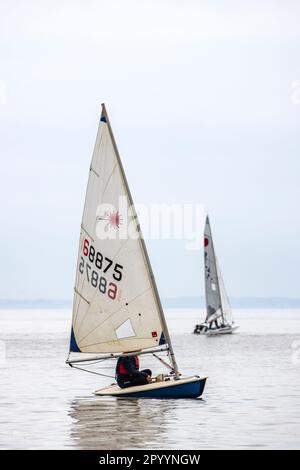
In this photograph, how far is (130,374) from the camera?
3950 cm

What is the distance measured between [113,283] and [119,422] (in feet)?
22.7

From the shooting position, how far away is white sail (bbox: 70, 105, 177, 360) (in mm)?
39594

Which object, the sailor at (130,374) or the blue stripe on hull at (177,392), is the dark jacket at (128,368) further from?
the blue stripe on hull at (177,392)

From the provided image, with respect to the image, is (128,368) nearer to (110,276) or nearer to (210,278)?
(110,276)

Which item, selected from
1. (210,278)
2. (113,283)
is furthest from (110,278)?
(210,278)

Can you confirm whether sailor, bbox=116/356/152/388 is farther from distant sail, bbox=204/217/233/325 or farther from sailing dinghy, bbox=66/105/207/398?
distant sail, bbox=204/217/233/325

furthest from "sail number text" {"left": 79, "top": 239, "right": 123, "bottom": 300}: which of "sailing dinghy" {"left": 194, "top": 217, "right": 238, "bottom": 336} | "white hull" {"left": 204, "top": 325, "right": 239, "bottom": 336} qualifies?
"white hull" {"left": 204, "top": 325, "right": 239, "bottom": 336}

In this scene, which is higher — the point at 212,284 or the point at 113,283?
the point at 212,284

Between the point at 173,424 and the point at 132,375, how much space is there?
5141mm

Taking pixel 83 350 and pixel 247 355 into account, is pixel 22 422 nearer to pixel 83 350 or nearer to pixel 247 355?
pixel 83 350

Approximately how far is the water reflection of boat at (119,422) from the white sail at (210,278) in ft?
209

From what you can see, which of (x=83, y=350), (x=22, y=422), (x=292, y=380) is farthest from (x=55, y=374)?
(x=22, y=422)

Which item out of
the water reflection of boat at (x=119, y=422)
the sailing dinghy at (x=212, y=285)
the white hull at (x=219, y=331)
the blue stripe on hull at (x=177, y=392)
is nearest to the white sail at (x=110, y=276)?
the blue stripe on hull at (x=177, y=392)

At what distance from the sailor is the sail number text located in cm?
254
